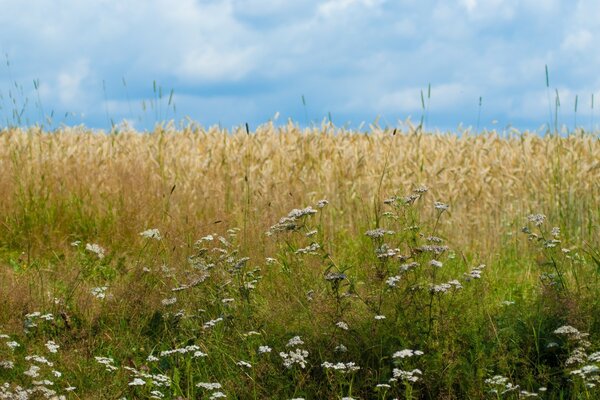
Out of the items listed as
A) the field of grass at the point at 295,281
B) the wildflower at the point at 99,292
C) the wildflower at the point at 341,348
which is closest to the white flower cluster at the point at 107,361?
the field of grass at the point at 295,281

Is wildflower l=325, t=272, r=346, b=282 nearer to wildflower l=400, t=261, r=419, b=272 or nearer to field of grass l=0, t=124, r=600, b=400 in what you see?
field of grass l=0, t=124, r=600, b=400

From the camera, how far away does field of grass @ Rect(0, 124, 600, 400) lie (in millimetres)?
4641

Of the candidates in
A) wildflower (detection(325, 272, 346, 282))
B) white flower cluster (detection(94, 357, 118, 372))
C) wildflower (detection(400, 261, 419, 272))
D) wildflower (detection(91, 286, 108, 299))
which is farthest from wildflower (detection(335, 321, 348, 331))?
wildflower (detection(91, 286, 108, 299))

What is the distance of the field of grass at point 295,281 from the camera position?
4.64 metres

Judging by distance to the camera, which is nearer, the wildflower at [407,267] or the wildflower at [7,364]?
the wildflower at [407,267]

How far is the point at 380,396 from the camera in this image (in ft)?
15.2

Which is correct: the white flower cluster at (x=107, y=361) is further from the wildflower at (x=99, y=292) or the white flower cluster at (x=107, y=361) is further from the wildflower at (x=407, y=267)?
the wildflower at (x=407, y=267)

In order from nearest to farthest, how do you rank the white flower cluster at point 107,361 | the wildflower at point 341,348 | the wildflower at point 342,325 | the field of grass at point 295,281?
1. the wildflower at point 342,325
2. the wildflower at point 341,348
3. the field of grass at point 295,281
4. the white flower cluster at point 107,361

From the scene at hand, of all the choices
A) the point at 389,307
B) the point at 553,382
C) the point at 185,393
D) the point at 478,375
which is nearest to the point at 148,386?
the point at 185,393

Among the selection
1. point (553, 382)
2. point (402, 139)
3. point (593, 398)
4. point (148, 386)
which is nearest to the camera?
point (593, 398)

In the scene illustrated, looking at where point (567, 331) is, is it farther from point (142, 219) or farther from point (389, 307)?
point (142, 219)

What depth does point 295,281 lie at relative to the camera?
18.7ft

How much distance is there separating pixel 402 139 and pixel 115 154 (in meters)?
5.04

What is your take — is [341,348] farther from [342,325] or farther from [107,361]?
[107,361]
